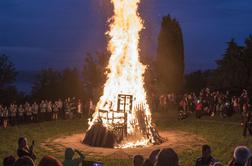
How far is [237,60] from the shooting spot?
4556 cm

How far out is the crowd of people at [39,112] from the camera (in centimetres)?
2909

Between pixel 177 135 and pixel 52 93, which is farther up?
pixel 52 93

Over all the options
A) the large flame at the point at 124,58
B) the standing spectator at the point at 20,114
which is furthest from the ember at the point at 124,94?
the standing spectator at the point at 20,114

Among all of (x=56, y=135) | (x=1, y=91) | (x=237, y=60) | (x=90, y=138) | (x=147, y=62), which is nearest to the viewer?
(x=90, y=138)

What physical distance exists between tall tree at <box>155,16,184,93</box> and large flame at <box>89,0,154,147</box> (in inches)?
1089

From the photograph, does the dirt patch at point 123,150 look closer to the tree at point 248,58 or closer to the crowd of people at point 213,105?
the crowd of people at point 213,105

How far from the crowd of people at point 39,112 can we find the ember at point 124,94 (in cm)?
963

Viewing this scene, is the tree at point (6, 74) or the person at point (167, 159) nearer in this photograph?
the person at point (167, 159)

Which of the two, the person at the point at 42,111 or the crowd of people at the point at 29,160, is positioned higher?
the person at the point at 42,111

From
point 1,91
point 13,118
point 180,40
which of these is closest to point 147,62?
point 180,40

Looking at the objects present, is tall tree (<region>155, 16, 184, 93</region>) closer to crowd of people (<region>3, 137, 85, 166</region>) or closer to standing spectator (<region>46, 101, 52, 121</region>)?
standing spectator (<region>46, 101, 52, 121</region>)

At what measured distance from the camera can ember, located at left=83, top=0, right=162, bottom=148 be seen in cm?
2016

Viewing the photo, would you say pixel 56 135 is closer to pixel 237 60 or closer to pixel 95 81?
pixel 95 81

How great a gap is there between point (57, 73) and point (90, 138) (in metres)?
26.4
